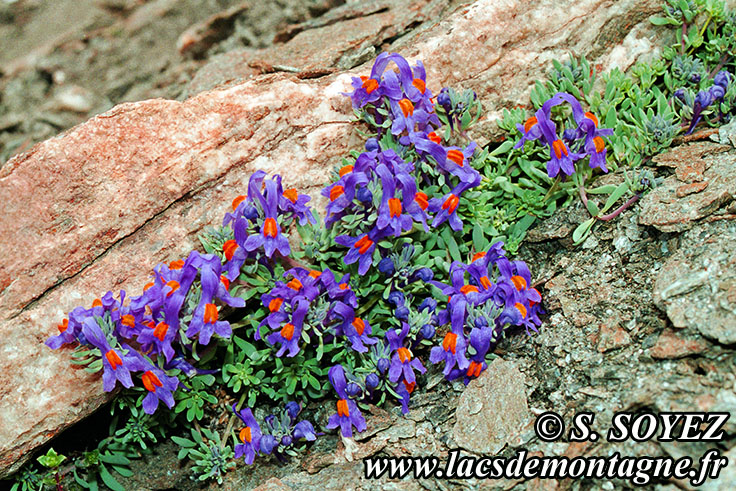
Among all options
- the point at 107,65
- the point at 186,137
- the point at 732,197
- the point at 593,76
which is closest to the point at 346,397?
the point at 186,137

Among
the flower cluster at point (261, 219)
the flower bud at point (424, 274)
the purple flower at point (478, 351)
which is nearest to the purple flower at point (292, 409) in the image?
the flower cluster at point (261, 219)

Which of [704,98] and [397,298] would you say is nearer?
[397,298]

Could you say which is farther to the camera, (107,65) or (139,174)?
(107,65)

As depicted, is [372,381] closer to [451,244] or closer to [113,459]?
[451,244]

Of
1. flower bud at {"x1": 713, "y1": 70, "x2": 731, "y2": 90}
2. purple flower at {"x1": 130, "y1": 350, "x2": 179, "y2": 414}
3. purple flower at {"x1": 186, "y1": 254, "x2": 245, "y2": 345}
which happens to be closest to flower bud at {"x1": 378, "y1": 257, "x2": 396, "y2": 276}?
purple flower at {"x1": 186, "y1": 254, "x2": 245, "y2": 345}

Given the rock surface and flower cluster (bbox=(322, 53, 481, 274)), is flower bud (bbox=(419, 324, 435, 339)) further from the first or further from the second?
the rock surface

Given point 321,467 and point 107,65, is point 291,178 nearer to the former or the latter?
point 321,467

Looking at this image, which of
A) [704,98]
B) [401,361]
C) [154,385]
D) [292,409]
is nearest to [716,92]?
[704,98]
